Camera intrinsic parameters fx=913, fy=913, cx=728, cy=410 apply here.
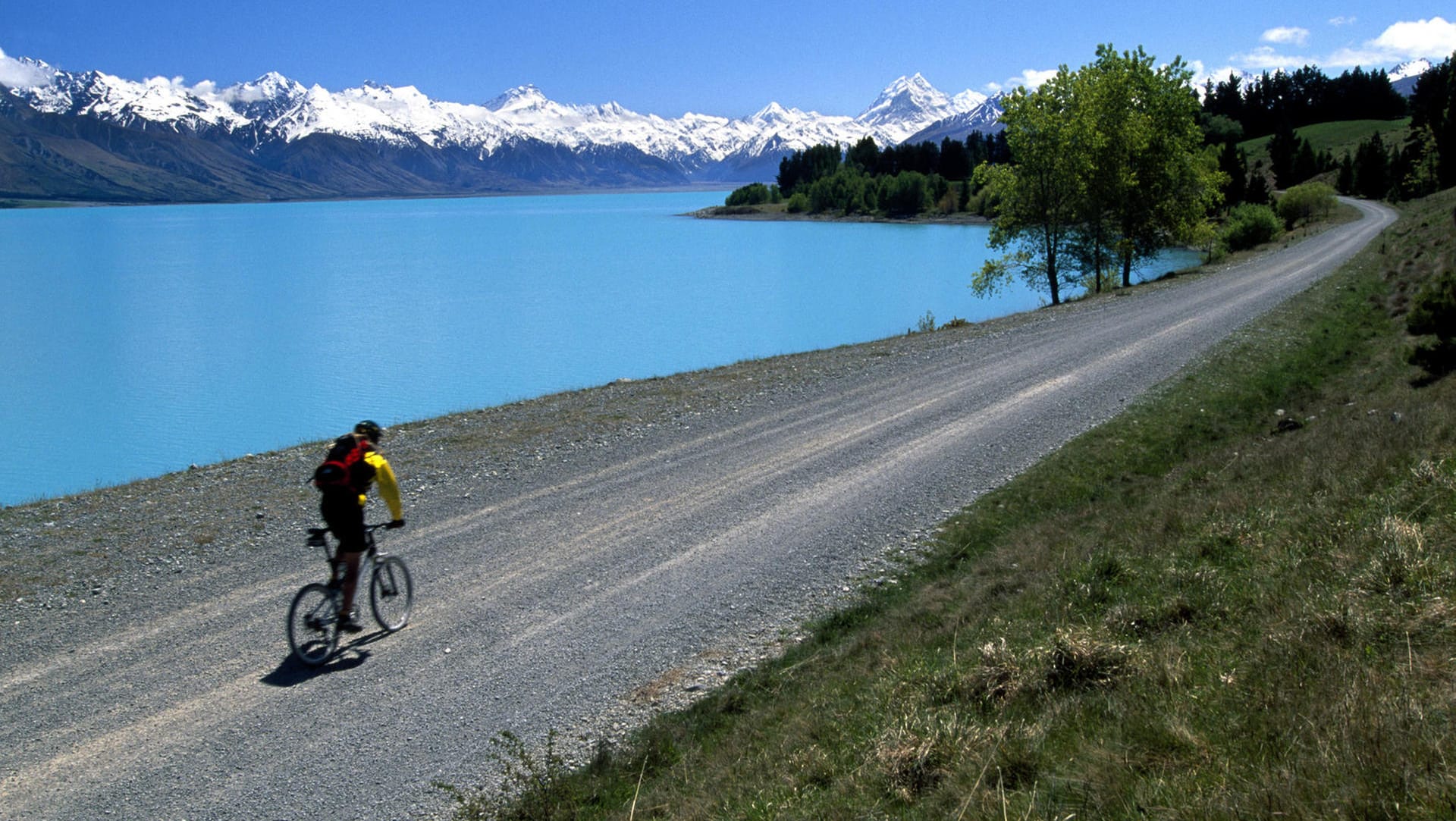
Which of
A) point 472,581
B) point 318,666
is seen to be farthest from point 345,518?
point 472,581

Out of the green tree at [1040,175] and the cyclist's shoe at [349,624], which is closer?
the cyclist's shoe at [349,624]

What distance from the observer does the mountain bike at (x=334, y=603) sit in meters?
9.47

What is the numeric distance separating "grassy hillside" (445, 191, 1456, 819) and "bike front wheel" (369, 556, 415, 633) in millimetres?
3186

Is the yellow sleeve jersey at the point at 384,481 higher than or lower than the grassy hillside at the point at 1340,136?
lower

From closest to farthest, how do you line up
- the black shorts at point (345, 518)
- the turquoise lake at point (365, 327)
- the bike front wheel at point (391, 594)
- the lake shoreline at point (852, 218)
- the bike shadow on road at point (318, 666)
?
the bike shadow on road at point (318, 666)
the black shorts at point (345, 518)
the bike front wheel at point (391, 594)
the turquoise lake at point (365, 327)
the lake shoreline at point (852, 218)

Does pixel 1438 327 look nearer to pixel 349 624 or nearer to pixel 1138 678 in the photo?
pixel 1138 678

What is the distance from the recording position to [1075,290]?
6612 centimetres

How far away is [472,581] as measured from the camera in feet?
37.5

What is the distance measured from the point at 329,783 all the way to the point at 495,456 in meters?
10.4

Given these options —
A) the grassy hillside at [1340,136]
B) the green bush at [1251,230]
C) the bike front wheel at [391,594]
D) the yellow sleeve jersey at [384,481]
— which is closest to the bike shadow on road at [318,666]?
the bike front wheel at [391,594]

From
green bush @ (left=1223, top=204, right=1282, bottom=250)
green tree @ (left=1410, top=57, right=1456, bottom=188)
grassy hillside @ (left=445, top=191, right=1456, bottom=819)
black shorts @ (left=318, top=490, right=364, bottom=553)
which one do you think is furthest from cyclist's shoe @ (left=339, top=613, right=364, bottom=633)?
green tree @ (left=1410, top=57, right=1456, bottom=188)

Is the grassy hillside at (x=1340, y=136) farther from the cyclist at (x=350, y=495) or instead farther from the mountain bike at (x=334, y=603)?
the cyclist at (x=350, y=495)

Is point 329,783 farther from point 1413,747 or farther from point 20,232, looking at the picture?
point 20,232

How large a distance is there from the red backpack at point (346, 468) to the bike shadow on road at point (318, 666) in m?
1.68
